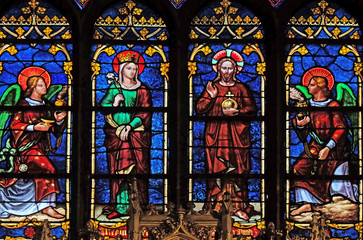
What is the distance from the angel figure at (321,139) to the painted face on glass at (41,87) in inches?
142

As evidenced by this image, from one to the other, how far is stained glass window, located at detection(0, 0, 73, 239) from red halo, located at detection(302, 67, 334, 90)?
3450 millimetres

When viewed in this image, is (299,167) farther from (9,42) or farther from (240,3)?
(9,42)

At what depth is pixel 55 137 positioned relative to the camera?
2009 centimetres

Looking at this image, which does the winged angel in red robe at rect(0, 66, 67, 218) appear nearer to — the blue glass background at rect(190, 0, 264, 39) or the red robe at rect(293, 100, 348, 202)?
the blue glass background at rect(190, 0, 264, 39)

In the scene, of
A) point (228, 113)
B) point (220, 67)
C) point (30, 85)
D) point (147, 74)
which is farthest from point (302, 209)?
point (30, 85)

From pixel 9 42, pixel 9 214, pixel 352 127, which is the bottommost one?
pixel 9 214

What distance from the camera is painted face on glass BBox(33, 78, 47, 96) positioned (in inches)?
801

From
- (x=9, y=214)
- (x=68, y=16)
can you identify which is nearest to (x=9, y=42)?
(x=68, y=16)

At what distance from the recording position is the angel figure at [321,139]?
65.4ft

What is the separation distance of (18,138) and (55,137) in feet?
1.76

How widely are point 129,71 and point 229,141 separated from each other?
71.7 inches

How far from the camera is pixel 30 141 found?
2009 centimetres

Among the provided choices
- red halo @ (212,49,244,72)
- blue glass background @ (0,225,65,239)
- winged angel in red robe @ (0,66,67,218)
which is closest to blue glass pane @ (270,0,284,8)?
red halo @ (212,49,244,72)

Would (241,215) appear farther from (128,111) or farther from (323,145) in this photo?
(128,111)
